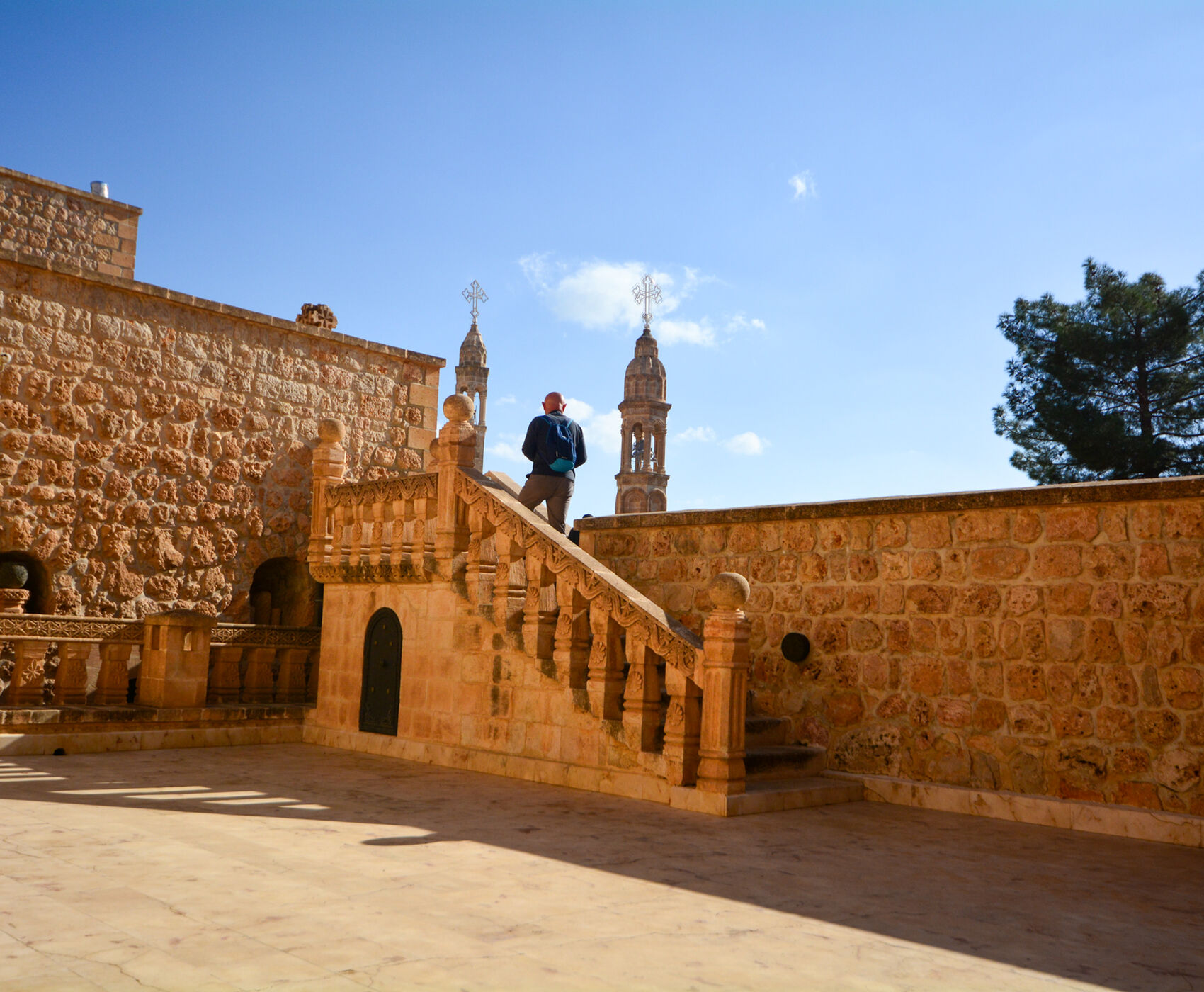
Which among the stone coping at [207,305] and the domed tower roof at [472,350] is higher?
the domed tower roof at [472,350]

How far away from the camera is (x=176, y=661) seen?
28.6 ft

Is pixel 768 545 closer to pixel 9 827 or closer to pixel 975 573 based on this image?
pixel 975 573

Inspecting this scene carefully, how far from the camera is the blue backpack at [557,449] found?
27.7 feet

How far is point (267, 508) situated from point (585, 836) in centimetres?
661

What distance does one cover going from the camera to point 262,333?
10609 millimetres

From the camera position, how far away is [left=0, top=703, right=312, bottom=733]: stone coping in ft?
25.4

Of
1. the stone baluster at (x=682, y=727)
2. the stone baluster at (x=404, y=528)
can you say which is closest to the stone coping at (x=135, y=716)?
the stone baluster at (x=404, y=528)

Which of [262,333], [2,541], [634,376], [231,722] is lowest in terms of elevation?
[231,722]

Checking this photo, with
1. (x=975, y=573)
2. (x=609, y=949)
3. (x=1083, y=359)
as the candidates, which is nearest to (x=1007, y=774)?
(x=975, y=573)

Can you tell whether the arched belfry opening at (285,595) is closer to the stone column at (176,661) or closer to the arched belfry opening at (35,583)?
the stone column at (176,661)

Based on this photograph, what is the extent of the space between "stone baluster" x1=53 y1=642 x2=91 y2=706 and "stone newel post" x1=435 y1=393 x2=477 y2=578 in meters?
3.04

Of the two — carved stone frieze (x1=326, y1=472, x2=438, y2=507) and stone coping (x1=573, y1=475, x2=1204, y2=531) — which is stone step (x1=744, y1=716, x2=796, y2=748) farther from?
carved stone frieze (x1=326, y1=472, x2=438, y2=507)

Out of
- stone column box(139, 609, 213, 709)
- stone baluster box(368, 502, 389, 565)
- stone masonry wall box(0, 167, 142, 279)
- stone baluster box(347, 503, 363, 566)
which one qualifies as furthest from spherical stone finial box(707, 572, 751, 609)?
stone masonry wall box(0, 167, 142, 279)

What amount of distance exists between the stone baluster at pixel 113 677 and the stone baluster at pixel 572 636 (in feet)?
13.3
